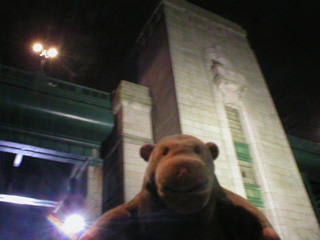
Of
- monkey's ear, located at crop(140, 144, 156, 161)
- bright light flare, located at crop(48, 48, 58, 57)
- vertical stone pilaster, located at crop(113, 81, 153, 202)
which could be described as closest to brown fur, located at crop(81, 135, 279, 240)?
monkey's ear, located at crop(140, 144, 156, 161)

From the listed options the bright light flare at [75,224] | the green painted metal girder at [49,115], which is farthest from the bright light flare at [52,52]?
the bright light flare at [75,224]

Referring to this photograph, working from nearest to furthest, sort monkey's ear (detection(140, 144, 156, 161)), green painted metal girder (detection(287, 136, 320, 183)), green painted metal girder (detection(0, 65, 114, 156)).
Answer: monkey's ear (detection(140, 144, 156, 161)) < green painted metal girder (detection(0, 65, 114, 156)) < green painted metal girder (detection(287, 136, 320, 183))

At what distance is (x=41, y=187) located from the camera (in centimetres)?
1619

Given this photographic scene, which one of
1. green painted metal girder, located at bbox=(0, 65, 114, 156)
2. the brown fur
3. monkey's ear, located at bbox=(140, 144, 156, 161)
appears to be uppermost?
green painted metal girder, located at bbox=(0, 65, 114, 156)

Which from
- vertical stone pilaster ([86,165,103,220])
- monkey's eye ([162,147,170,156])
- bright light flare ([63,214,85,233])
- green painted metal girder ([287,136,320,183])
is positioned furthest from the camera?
green painted metal girder ([287,136,320,183])

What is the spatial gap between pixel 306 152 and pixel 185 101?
9.48 metres

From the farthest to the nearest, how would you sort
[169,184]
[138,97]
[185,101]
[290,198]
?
[138,97] → [185,101] → [290,198] → [169,184]

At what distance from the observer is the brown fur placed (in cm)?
283

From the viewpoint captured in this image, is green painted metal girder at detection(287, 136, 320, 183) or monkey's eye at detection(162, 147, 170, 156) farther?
green painted metal girder at detection(287, 136, 320, 183)

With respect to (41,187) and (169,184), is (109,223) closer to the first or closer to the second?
(169,184)

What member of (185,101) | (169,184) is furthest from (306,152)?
(169,184)

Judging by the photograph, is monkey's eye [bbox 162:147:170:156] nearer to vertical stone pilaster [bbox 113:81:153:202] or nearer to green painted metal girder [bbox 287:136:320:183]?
vertical stone pilaster [bbox 113:81:153:202]

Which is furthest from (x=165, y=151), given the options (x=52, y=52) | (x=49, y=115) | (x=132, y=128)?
(x=52, y=52)

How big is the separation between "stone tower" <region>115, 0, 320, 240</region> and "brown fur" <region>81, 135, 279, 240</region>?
6411 mm
